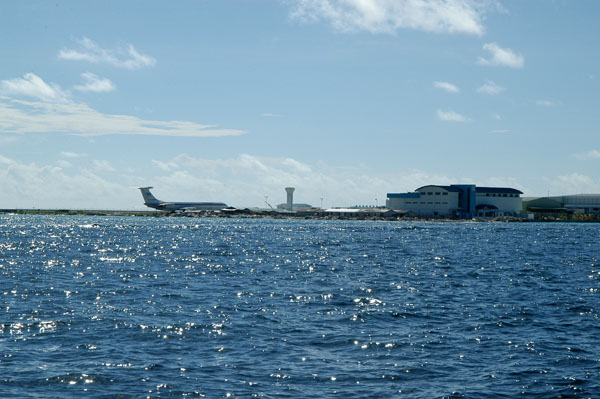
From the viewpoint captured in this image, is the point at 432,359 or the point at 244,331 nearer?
the point at 432,359

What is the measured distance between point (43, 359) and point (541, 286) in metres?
36.9

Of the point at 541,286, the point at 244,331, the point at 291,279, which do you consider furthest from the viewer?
the point at 291,279

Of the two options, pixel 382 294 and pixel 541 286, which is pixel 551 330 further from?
pixel 541 286

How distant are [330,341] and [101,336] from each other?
10.1m

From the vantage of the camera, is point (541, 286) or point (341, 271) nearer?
point (541, 286)

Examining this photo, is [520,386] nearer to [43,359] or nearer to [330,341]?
[330,341]

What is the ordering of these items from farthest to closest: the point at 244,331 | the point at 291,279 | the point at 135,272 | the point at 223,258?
the point at 223,258
the point at 135,272
the point at 291,279
the point at 244,331

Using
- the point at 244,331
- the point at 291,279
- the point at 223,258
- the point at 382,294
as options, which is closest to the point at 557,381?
the point at 244,331

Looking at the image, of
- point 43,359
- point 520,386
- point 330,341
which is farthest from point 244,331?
point 520,386

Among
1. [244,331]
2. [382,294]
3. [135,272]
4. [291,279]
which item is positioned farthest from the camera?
[135,272]

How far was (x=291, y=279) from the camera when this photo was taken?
52.4m

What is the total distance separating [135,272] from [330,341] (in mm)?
33328

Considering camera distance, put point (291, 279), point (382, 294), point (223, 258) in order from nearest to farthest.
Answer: point (382, 294)
point (291, 279)
point (223, 258)

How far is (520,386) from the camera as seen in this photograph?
21.9m
